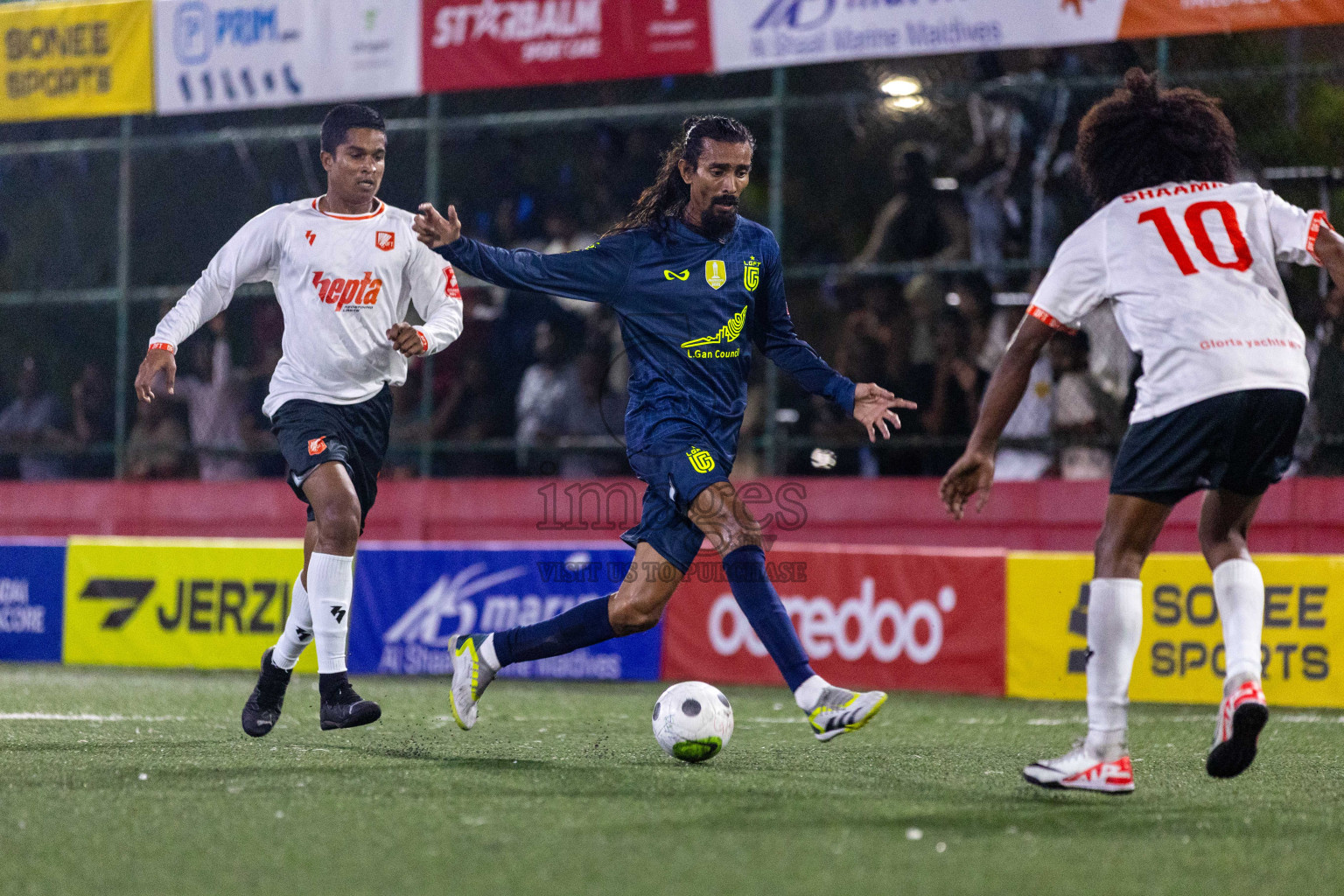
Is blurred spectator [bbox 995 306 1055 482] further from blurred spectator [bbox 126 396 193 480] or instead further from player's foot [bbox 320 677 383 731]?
blurred spectator [bbox 126 396 193 480]

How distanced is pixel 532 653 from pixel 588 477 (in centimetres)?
678

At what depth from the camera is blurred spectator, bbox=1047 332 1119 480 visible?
11.5m

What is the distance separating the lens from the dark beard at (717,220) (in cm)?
589

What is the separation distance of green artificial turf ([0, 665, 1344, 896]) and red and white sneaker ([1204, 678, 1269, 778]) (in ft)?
0.49

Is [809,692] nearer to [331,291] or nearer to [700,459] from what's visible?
[700,459]

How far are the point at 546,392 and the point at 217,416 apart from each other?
3.18 metres

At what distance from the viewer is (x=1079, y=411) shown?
1154 cm

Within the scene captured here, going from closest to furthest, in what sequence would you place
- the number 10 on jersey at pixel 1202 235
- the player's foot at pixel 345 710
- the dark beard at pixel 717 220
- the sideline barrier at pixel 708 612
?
1. the number 10 on jersey at pixel 1202 235
2. the dark beard at pixel 717 220
3. the player's foot at pixel 345 710
4. the sideline barrier at pixel 708 612

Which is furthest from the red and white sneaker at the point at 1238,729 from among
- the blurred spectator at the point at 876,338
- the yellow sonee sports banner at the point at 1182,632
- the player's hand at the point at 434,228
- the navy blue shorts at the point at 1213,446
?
the blurred spectator at the point at 876,338

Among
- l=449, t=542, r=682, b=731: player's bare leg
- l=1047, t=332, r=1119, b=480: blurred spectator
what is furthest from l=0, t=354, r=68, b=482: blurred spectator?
l=449, t=542, r=682, b=731: player's bare leg

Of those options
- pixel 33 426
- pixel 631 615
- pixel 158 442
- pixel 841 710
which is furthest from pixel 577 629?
pixel 33 426

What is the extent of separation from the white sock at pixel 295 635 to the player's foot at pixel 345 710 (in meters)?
0.23

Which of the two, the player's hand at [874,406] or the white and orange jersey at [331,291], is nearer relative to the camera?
the player's hand at [874,406]

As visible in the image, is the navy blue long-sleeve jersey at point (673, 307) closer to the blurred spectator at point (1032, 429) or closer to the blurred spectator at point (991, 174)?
the blurred spectator at point (1032, 429)
